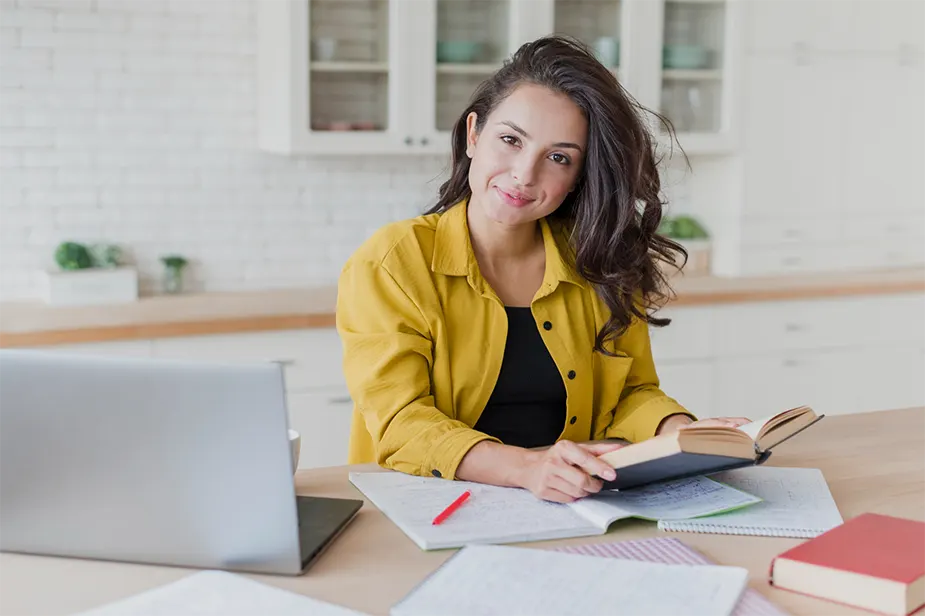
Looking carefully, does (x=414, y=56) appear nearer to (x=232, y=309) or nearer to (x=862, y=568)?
(x=232, y=309)

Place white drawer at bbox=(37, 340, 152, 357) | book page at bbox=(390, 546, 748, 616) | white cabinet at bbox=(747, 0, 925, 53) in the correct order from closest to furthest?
book page at bbox=(390, 546, 748, 616), white drawer at bbox=(37, 340, 152, 357), white cabinet at bbox=(747, 0, 925, 53)

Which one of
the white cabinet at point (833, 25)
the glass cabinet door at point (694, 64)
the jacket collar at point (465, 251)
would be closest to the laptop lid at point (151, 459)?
the jacket collar at point (465, 251)

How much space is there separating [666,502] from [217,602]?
26.7 inches

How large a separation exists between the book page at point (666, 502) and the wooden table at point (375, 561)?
1.0 inches

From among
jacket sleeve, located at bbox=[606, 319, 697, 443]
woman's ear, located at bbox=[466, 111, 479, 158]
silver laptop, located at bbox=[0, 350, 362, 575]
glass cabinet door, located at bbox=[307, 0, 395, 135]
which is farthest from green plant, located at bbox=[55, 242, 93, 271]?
silver laptop, located at bbox=[0, 350, 362, 575]

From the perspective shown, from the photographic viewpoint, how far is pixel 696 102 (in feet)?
13.5

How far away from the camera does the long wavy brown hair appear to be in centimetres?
207

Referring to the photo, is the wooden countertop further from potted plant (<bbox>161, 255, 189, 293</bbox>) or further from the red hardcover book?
the red hardcover book

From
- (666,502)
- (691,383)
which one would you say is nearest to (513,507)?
(666,502)

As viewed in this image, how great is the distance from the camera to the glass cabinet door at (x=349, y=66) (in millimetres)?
3576

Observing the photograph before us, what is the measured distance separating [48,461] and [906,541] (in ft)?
3.43

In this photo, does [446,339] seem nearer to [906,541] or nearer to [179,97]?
[906,541]

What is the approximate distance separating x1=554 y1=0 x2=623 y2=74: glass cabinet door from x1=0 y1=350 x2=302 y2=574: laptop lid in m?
2.85

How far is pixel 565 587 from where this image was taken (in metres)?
1.27
